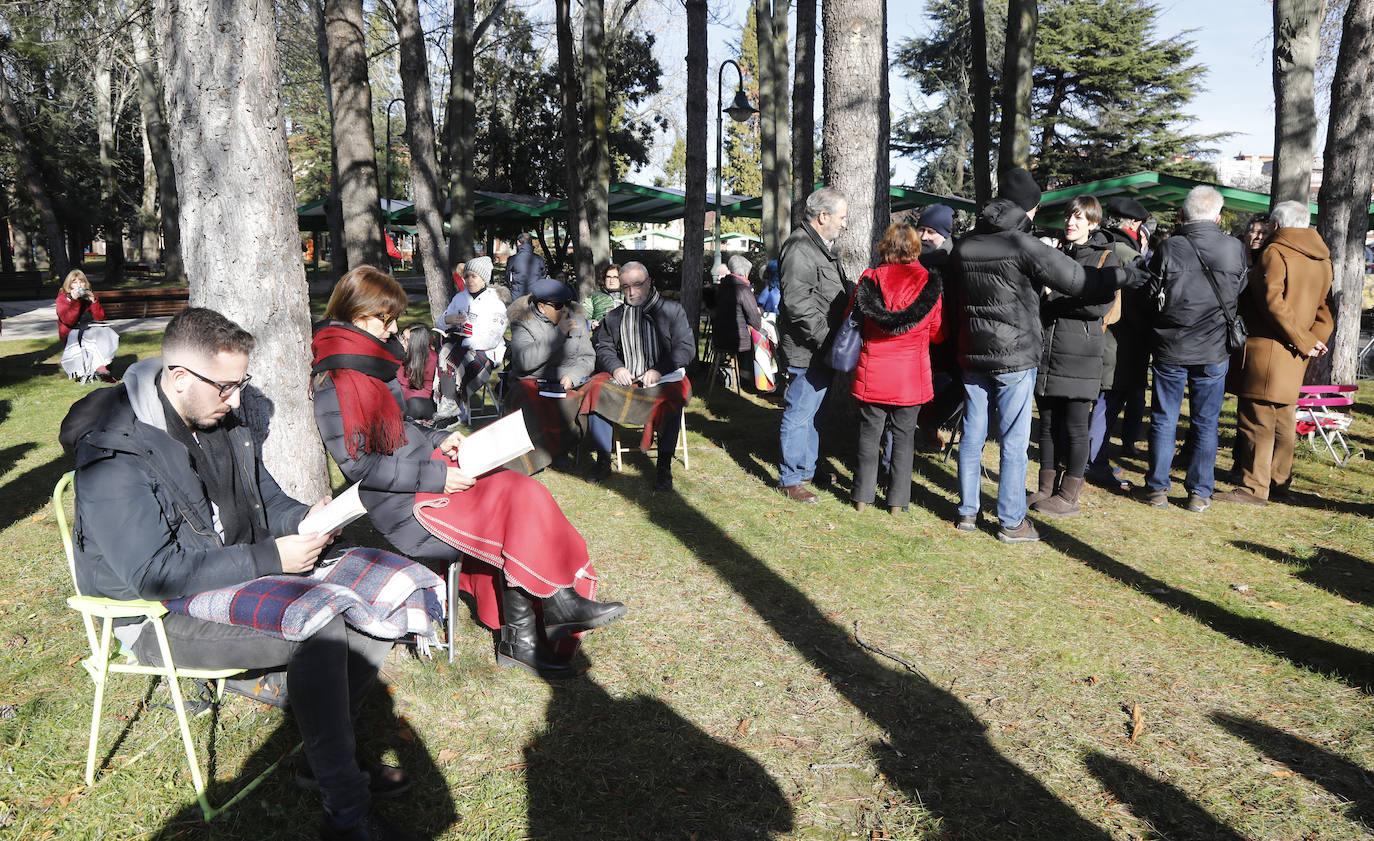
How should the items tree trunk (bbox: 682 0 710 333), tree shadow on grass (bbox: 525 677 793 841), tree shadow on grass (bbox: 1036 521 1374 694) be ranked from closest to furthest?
tree shadow on grass (bbox: 525 677 793 841) < tree shadow on grass (bbox: 1036 521 1374 694) < tree trunk (bbox: 682 0 710 333)

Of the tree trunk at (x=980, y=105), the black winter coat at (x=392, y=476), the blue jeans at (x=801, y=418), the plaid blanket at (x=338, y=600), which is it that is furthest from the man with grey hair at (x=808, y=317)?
the tree trunk at (x=980, y=105)

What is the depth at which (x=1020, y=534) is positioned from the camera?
5.36 m

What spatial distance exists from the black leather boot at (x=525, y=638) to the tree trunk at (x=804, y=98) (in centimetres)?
1104

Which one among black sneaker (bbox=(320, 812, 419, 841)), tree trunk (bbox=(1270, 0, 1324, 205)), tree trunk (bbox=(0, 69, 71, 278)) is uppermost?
tree trunk (bbox=(0, 69, 71, 278))

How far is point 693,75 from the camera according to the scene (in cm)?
1288

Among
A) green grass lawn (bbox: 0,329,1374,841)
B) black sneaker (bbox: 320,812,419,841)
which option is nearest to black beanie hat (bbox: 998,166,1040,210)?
green grass lawn (bbox: 0,329,1374,841)

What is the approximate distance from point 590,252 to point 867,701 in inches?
508

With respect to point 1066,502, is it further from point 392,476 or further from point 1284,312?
point 392,476

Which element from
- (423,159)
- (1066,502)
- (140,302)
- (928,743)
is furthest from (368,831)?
(140,302)

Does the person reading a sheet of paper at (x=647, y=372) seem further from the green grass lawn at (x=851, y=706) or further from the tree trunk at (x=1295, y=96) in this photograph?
the tree trunk at (x=1295, y=96)

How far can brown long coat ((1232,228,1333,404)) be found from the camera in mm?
5781

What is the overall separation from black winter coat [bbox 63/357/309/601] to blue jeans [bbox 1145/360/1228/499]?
18.4 ft

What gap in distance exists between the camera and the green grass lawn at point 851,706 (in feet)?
9.38

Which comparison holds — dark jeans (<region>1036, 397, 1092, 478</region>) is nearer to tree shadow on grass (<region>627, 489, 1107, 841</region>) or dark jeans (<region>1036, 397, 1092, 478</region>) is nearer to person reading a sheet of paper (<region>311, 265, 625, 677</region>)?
tree shadow on grass (<region>627, 489, 1107, 841</region>)
